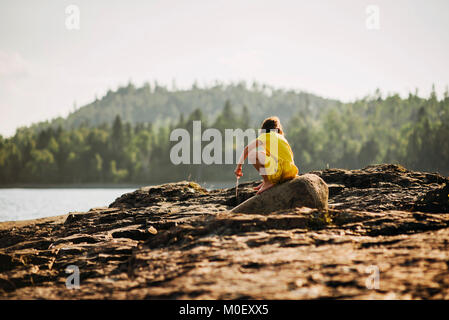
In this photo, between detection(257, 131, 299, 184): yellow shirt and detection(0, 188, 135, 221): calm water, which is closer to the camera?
detection(257, 131, 299, 184): yellow shirt

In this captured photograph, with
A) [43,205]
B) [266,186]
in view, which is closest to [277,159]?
[266,186]

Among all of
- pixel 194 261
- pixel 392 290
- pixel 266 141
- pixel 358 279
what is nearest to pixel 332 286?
pixel 358 279

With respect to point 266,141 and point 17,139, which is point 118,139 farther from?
point 266,141

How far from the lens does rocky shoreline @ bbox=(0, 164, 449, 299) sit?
380cm

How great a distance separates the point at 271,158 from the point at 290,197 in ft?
2.70

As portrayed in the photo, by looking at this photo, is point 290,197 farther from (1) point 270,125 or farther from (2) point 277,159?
(1) point 270,125

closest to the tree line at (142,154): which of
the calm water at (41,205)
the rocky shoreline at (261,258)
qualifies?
the calm water at (41,205)

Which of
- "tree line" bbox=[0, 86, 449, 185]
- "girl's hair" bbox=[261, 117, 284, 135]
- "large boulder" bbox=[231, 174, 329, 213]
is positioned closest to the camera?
"large boulder" bbox=[231, 174, 329, 213]

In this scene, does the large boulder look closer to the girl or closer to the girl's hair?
the girl

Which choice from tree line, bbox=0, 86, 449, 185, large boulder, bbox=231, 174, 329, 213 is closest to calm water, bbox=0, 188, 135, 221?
large boulder, bbox=231, 174, 329, 213

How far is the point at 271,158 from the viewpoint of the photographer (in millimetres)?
7168

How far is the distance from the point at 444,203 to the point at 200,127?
103m

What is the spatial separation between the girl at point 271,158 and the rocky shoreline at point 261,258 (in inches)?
51.5

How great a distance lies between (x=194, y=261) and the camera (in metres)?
4.70
